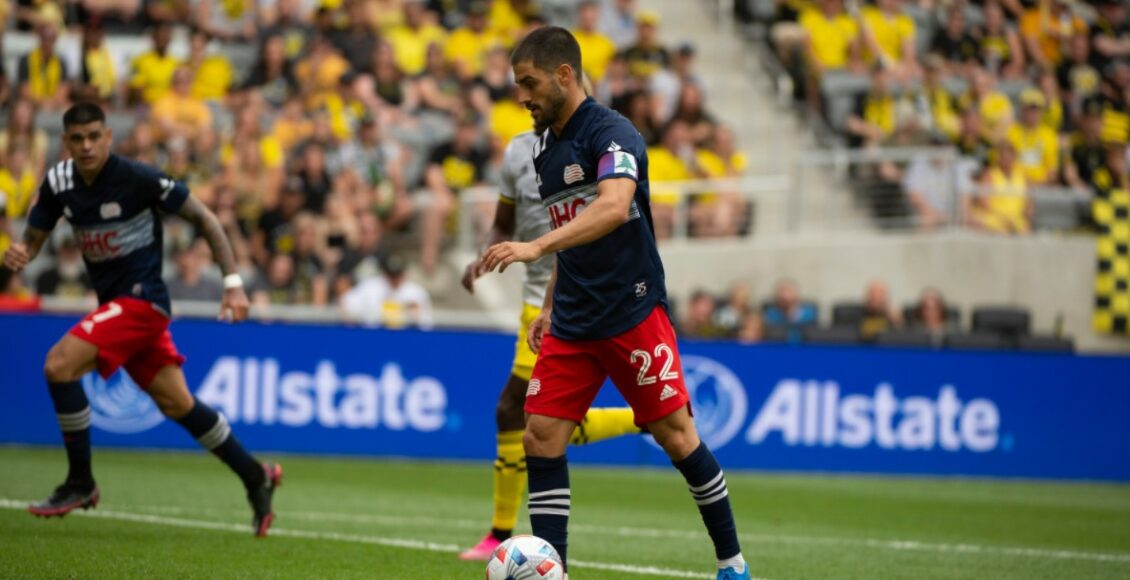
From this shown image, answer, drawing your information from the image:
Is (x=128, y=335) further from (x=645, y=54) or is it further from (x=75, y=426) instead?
(x=645, y=54)

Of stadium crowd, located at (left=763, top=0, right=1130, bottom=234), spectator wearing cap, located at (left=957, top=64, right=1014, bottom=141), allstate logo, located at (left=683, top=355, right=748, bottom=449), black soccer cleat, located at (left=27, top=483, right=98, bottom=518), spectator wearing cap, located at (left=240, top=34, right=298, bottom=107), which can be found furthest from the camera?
spectator wearing cap, located at (left=957, top=64, right=1014, bottom=141)

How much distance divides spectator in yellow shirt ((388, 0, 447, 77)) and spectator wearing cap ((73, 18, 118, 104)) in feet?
11.8

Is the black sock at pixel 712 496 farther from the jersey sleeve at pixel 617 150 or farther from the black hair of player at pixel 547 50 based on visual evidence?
the black hair of player at pixel 547 50

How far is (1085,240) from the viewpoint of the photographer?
69.3 ft

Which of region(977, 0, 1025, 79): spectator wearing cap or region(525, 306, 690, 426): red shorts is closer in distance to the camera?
region(525, 306, 690, 426): red shorts

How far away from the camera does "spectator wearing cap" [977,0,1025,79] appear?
23719 mm

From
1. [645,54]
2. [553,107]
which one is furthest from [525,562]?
[645,54]

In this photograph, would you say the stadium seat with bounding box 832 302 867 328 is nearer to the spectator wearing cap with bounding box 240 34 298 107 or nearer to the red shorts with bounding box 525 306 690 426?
the spectator wearing cap with bounding box 240 34 298 107

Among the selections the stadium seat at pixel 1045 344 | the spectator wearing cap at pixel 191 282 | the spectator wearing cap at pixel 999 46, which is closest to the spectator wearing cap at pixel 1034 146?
the spectator wearing cap at pixel 999 46

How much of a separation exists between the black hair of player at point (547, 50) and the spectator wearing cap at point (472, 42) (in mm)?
14029

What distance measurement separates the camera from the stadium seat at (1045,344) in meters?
17.9

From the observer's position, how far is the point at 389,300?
57.3 ft

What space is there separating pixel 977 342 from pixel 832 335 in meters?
1.63

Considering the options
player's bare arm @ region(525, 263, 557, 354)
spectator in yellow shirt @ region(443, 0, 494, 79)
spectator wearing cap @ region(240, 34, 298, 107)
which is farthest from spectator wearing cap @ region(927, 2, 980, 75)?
player's bare arm @ region(525, 263, 557, 354)
